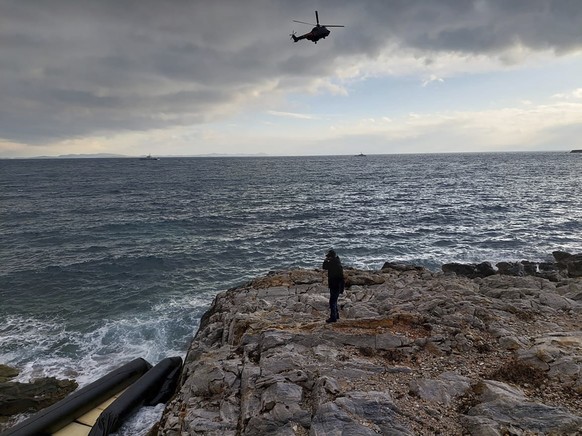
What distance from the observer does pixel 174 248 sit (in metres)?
38.3

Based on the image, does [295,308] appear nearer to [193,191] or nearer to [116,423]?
[116,423]

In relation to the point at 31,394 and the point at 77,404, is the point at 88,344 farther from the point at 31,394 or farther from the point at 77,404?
the point at 77,404

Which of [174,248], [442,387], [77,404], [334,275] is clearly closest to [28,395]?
[77,404]

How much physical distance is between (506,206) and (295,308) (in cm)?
5575

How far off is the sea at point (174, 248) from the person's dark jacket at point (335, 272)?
987 cm

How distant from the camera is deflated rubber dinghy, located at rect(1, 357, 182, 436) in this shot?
13414mm

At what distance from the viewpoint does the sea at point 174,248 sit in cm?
2220

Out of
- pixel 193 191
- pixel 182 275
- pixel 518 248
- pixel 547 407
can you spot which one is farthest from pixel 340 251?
pixel 193 191

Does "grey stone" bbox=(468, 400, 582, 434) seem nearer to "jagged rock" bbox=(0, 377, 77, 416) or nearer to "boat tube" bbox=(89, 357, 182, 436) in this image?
"boat tube" bbox=(89, 357, 182, 436)

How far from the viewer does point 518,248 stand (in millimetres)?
36625

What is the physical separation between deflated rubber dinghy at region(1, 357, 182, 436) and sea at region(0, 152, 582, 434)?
117 centimetres

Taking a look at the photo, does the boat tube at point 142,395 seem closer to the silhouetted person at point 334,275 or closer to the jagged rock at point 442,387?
the silhouetted person at point 334,275

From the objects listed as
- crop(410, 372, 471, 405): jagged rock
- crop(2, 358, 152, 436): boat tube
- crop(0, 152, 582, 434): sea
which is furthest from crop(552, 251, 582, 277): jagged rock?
crop(2, 358, 152, 436): boat tube

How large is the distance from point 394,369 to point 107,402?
12852 mm
